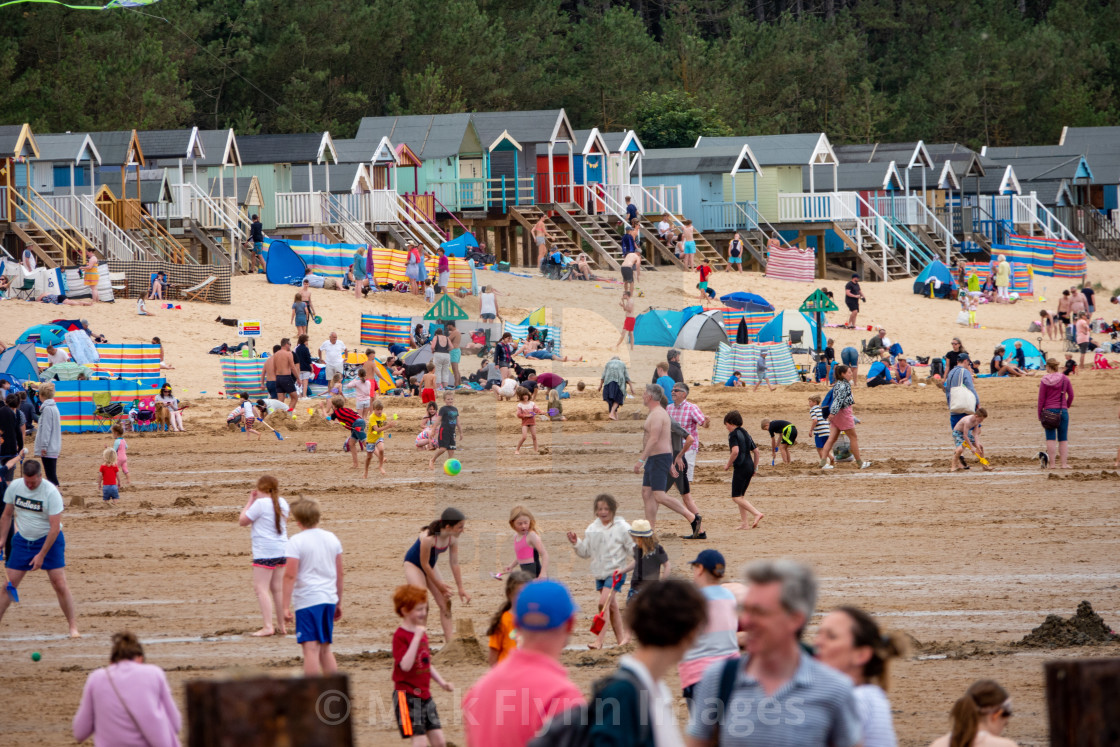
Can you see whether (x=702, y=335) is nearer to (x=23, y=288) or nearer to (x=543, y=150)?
(x=23, y=288)

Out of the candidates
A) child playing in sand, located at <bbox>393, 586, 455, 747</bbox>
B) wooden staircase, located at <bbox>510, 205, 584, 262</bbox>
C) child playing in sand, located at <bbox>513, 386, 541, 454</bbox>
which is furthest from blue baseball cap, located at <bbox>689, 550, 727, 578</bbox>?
wooden staircase, located at <bbox>510, 205, 584, 262</bbox>

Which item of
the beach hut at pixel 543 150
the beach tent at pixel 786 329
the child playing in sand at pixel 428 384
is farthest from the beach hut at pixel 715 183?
the child playing in sand at pixel 428 384

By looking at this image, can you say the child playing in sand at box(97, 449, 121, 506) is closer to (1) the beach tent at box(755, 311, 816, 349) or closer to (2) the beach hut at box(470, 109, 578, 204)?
(1) the beach tent at box(755, 311, 816, 349)

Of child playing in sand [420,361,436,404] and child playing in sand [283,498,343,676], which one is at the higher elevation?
child playing in sand [420,361,436,404]

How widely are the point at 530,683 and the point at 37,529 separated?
6.64m

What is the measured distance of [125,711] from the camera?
5.37m

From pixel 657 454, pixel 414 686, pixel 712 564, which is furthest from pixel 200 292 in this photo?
pixel 712 564

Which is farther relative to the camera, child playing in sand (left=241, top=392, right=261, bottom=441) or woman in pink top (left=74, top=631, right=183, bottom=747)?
child playing in sand (left=241, top=392, right=261, bottom=441)

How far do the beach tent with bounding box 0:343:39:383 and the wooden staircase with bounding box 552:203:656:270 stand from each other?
2037 centimetres

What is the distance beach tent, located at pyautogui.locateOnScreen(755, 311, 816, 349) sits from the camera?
29.7 metres

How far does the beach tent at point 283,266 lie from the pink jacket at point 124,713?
2882cm

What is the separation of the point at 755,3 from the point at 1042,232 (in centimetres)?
4219

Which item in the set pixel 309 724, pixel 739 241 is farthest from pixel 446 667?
pixel 739 241

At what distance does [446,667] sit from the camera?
8.63m
